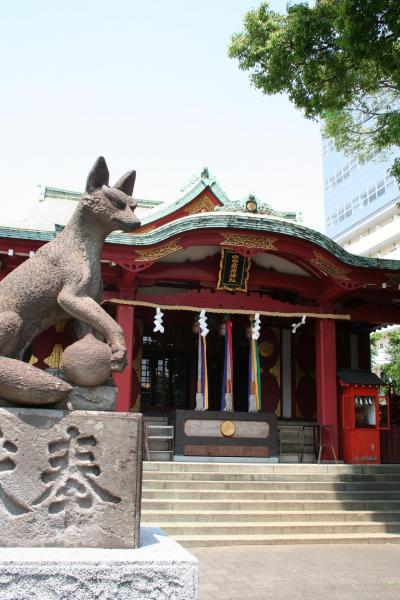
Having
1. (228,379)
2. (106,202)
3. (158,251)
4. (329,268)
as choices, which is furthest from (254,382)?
(106,202)

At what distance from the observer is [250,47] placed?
10352 millimetres

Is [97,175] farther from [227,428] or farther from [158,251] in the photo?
[227,428]


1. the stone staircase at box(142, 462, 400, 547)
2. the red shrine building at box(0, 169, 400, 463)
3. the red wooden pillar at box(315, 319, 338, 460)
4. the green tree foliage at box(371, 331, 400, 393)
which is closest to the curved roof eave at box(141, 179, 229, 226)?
the red shrine building at box(0, 169, 400, 463)

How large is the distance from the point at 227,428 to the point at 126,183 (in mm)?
9151

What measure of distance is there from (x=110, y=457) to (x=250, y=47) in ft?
29.5

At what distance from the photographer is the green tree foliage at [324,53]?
27.4 feet

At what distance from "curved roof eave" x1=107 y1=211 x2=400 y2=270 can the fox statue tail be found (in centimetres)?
860

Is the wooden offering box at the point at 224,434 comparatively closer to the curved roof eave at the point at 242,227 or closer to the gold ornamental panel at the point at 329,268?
the gold ornamental panel at the point at 329,268

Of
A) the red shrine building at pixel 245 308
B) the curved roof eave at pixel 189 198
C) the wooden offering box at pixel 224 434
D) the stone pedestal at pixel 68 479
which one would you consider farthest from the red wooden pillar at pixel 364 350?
the stone pedestal at pixel 68 479

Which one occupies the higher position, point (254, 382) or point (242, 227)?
point (242, 227)

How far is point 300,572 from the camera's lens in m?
6.48

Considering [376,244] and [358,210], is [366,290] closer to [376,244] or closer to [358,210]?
[376,244]

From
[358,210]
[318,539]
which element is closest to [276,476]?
[318,539]

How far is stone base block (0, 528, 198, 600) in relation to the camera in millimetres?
2879
